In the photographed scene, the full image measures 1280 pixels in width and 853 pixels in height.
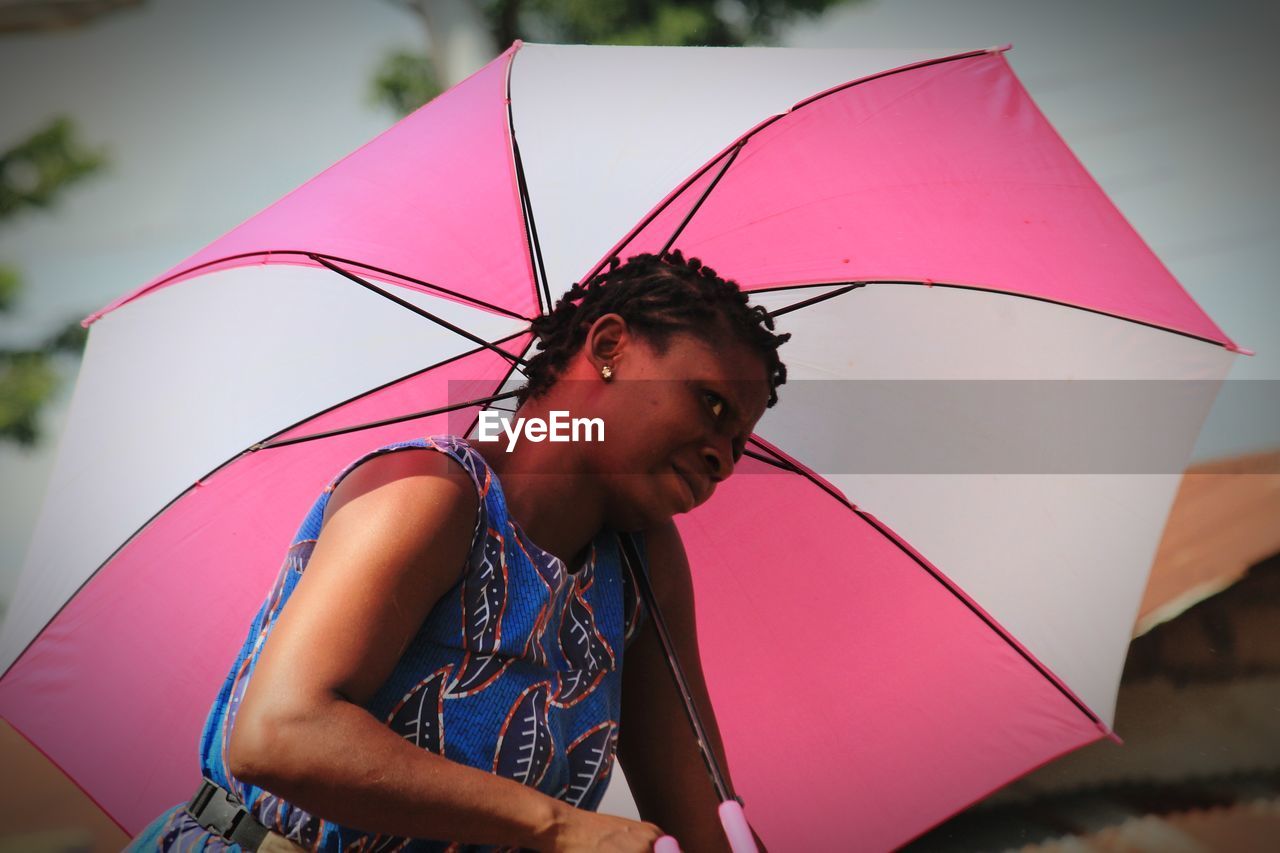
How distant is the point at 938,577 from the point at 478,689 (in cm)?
86

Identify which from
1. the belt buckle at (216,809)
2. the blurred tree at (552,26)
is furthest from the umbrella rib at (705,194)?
the blurred tree at (552,26)

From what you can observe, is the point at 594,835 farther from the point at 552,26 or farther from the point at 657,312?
the point at 552,26

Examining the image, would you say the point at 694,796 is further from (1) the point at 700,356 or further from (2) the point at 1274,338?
(2) the point at 1274,338

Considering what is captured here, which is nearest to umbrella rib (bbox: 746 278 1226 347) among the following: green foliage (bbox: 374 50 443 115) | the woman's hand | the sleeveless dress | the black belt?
the sleeveless dress

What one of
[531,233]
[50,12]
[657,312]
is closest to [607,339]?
[657,312]

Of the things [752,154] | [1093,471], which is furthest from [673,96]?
[1093,471]

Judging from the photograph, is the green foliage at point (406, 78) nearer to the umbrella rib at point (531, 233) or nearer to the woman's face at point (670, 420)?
the umbrella rib at point (531, 233)

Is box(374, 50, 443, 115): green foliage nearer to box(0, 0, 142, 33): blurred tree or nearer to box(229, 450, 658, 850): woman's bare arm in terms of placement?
box(0, 0, 142, 33): blurred tree

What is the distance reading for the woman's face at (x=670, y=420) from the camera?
1493 mm

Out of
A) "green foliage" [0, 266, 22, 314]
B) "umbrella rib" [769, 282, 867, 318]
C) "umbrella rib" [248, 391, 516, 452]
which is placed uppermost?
"green foliage" [0, 266, 22, 314]

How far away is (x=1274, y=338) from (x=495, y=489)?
157 inches

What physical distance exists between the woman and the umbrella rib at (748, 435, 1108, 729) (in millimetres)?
260

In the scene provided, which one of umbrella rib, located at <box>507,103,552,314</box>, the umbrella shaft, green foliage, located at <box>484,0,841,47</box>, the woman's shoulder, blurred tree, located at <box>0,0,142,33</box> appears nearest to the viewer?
Result: the woman's shoulder

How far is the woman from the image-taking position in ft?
3.78
